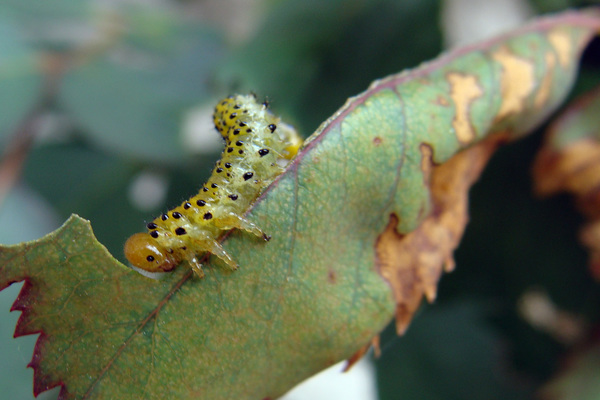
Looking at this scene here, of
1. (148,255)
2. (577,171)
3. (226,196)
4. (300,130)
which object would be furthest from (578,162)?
(148,255)

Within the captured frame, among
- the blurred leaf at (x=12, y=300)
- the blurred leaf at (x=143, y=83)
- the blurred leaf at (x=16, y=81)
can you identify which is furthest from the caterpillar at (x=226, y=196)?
the blurred leaf at (x=16, y=81)

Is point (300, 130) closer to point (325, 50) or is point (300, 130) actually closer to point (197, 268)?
point (325, 50)

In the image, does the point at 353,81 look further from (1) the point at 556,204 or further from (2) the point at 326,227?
(2) the point at 326,227

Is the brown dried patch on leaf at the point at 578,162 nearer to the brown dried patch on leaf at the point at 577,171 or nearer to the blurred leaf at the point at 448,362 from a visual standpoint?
the brown dried patch on leaf at the point at 577,171

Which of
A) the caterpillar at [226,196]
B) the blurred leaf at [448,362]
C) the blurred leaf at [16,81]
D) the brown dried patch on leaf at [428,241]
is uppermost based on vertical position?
the blurred leaf at [16,81]

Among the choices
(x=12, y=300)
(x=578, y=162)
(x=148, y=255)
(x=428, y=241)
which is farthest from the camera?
(x=12, y=300)
